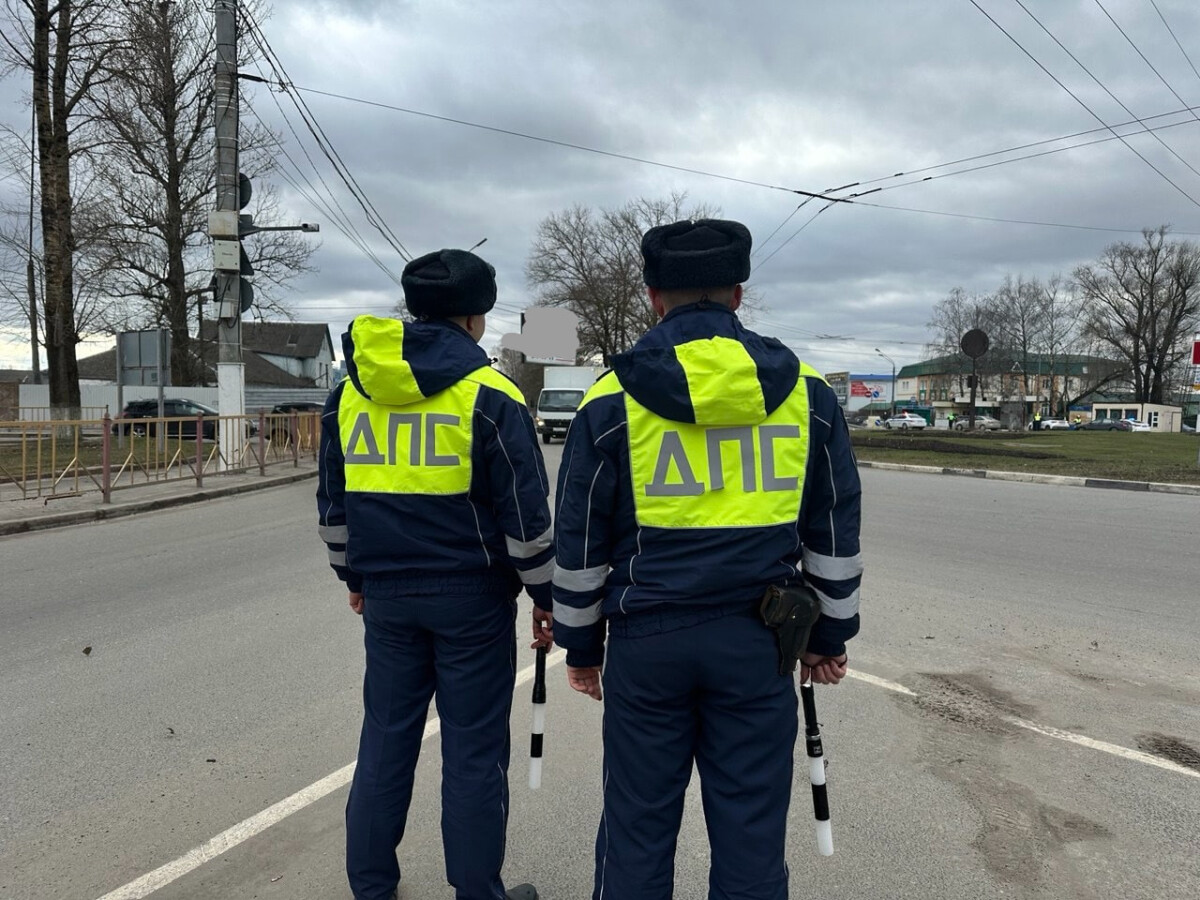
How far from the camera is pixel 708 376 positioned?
6.24ft

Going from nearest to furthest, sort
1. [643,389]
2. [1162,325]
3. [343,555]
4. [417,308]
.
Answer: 1. [643,389]
2. [417,308]
3. [343,555]
4. [1162,325]

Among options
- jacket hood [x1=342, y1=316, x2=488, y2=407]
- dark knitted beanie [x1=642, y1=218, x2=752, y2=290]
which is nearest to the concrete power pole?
jacket hood [x1=342, y1=316, x2=488, y2=407]

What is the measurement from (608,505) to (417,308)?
1.00 meters

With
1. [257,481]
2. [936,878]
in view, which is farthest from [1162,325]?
[936,878]

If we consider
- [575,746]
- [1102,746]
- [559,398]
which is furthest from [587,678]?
[559,398]

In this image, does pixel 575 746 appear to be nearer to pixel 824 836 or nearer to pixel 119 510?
pixel 824 836

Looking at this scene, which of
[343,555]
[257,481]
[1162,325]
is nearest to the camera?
[343,555]

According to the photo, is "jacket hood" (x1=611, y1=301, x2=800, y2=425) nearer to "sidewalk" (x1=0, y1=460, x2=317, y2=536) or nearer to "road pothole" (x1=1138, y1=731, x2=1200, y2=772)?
"road pothole" (x1=1138, y1=731, x2=1200, y2=772)

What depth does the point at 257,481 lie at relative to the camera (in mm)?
14938

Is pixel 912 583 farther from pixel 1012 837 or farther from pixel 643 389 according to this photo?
pixel 643 389

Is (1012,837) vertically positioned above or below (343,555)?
below

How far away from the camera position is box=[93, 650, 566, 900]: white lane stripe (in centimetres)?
257

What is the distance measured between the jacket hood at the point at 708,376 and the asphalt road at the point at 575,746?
1.68 m

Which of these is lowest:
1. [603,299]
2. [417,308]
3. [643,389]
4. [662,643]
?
[662,643]
